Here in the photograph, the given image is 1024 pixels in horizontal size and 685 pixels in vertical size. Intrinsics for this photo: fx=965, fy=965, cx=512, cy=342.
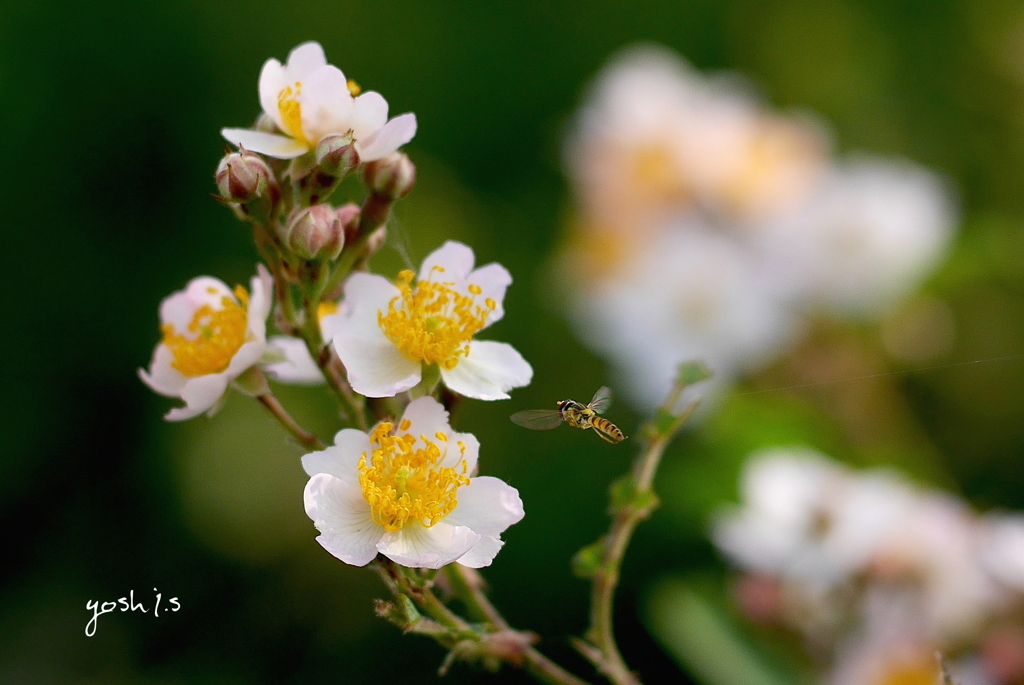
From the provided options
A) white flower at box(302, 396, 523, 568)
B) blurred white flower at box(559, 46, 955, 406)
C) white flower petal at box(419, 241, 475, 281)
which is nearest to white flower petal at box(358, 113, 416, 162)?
white flower petal at box(419, 241, 475, 281)

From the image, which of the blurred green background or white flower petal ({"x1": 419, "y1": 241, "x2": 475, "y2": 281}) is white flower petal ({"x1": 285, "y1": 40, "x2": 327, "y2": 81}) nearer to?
white flower petal ({"x1": 419, "y1": 241, "x2": 475, "y2": 281})

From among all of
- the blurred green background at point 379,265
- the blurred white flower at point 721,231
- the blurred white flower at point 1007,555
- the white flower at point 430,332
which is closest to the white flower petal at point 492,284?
the white flower at point 430,332

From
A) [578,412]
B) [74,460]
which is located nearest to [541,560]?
[74,460]

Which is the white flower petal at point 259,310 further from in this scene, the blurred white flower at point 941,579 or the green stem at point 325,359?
the blurred white flower at point 941,579

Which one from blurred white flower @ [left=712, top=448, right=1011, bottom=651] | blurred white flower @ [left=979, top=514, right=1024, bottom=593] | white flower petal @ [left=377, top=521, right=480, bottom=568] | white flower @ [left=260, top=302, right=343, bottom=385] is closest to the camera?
white flower petal @ [left=377, top=521, right=480, bottom=568]

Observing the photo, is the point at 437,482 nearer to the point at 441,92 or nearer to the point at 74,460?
the point at 74,460

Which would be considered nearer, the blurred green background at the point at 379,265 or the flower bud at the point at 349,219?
the flower bud at the point at 349,219
